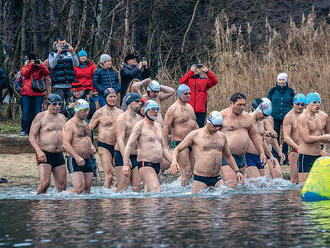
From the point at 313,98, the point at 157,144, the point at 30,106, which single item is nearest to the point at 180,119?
the point at 157,144

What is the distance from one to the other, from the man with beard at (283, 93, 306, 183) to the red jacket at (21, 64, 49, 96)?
198 inches

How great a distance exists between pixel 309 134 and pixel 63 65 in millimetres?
5311

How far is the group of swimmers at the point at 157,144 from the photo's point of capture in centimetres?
1286

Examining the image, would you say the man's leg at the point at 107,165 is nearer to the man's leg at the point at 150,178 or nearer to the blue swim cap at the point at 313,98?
the man's leg at the point at 150,178

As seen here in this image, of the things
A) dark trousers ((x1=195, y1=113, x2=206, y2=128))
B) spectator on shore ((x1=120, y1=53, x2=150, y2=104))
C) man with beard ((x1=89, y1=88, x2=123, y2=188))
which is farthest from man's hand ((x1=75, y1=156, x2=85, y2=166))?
dark trousers ((x1=195, y1=113, x2=206, y2=128))

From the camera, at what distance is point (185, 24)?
98.2 feet

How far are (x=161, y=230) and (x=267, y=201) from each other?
10.9ft

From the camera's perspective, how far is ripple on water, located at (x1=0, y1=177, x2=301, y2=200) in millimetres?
12945

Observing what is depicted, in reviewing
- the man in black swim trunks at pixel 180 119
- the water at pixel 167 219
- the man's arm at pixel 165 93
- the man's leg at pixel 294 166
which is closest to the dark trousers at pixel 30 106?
the man's arm at pixel 165 93

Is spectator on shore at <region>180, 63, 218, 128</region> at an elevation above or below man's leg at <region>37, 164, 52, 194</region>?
above

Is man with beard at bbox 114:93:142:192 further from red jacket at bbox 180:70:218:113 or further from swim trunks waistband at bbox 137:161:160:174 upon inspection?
red jacket at bbox 180:70:218:113

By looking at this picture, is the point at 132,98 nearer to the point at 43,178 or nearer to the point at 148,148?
the point at 148,148

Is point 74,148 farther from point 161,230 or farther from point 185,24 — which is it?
point 185,24

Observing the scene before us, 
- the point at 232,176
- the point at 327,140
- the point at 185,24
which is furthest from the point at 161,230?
the point at 185,24
